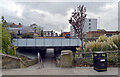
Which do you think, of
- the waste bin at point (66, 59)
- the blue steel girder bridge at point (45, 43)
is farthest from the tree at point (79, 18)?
the blue steel girder bridge at point (45, 43)

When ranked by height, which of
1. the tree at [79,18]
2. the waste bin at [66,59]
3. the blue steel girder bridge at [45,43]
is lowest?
the waste bin at [66,59]

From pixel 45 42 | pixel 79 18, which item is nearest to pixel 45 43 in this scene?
pixel 45 42

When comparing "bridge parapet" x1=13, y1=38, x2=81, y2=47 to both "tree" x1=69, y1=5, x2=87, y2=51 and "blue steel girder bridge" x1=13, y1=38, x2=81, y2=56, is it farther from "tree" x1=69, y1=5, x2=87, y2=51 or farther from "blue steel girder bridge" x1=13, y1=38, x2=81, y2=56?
"tree" x1=69, y1=5, x2=87, y2=51

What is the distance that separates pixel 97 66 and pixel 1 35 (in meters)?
8.96

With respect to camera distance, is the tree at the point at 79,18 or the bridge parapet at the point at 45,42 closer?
the tree at the point at 79,18

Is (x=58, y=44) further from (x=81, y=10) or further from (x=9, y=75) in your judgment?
(x=9, y=75)

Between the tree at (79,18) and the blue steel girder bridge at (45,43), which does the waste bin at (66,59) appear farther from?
the blue steel girder bridge at (45,43)

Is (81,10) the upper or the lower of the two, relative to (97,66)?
upper

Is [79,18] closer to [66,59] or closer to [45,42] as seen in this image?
[66,59]

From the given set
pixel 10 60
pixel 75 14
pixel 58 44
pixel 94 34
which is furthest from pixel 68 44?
pixel 94 34

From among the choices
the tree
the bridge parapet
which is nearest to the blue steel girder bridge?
the bridge parapet

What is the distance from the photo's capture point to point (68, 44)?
19375mm

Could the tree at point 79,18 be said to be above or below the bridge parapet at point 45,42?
above

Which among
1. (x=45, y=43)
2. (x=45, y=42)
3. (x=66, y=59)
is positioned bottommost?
(x=66, y=59)
